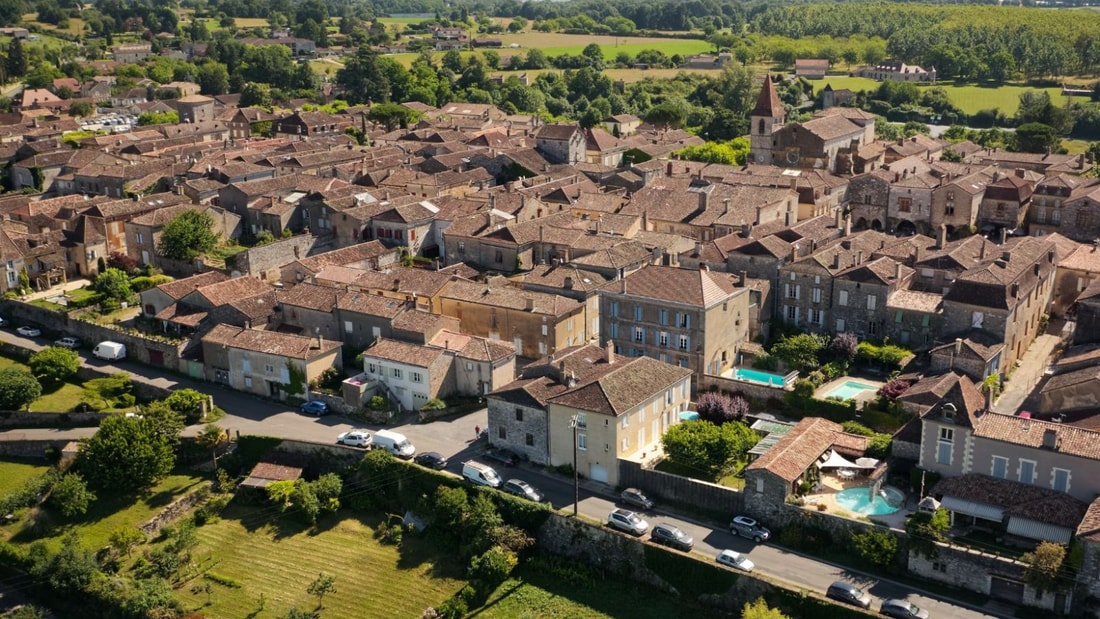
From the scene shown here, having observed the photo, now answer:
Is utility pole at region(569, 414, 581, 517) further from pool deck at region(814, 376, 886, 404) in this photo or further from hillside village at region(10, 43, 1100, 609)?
pool deck at region(814, 376, 886, 404)

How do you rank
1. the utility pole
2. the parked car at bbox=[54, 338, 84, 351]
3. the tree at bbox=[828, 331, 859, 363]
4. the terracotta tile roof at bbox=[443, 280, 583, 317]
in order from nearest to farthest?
1. the utility pole
2. the tree at bbox=[828, 331, 859, 363]
3. the terracotta tile roof at bbox=[443, 280, 583, 317]
4. the parked car at bbox=[54, 338, 84, 351]

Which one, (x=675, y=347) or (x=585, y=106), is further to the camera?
(x=585, y=106)

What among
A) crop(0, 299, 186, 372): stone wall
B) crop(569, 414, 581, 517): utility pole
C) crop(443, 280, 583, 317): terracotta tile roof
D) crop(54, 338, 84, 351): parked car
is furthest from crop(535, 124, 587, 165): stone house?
crop(569, 414, 581, 517): utility pole

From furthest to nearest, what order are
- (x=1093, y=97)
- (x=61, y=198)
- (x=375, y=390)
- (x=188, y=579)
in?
(x=1093, y=97) < (x=61, y=198) < (x=375, y=390) < (x=188, y=579)

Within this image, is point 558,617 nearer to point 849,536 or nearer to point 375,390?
point 849,536

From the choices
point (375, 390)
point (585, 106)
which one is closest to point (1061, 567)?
point (375, 390)

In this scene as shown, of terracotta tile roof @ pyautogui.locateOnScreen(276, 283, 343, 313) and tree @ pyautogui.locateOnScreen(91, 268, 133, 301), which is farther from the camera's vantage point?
tree @ pyautogui.locateOnScreen(91, 268, 133, 301)
